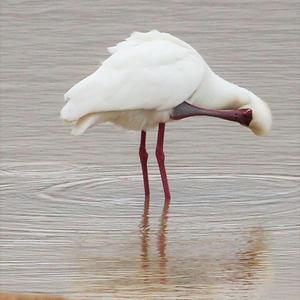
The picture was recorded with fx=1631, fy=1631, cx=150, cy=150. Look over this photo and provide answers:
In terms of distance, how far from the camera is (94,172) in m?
13.1

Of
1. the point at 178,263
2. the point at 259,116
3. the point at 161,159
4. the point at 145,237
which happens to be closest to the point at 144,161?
the point at 161,159

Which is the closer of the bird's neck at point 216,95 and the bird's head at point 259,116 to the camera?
the bird's neck at point 216,95

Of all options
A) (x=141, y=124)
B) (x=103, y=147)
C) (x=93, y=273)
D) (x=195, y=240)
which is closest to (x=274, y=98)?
(x=103, y=147)

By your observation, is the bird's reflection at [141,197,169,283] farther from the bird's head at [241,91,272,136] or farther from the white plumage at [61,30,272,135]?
the bird's head at [241,91,272,136]

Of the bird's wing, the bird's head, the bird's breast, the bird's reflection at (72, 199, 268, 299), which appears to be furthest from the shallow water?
the bird's wing

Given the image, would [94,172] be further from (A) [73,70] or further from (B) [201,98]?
(A) [73,70]

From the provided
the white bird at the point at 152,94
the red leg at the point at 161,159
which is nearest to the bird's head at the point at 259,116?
the white bird at the point at 152,94

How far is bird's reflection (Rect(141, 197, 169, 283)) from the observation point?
9.70 m

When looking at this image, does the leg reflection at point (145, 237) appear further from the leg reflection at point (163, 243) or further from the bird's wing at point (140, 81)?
the bird's wing at point (140, 81)

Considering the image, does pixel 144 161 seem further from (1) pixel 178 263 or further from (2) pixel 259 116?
(1) pixel 178 263

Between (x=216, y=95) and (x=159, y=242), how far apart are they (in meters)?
2.57

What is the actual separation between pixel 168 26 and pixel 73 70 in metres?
2.66

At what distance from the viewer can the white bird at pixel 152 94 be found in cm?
1207

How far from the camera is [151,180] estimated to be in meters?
13.1
